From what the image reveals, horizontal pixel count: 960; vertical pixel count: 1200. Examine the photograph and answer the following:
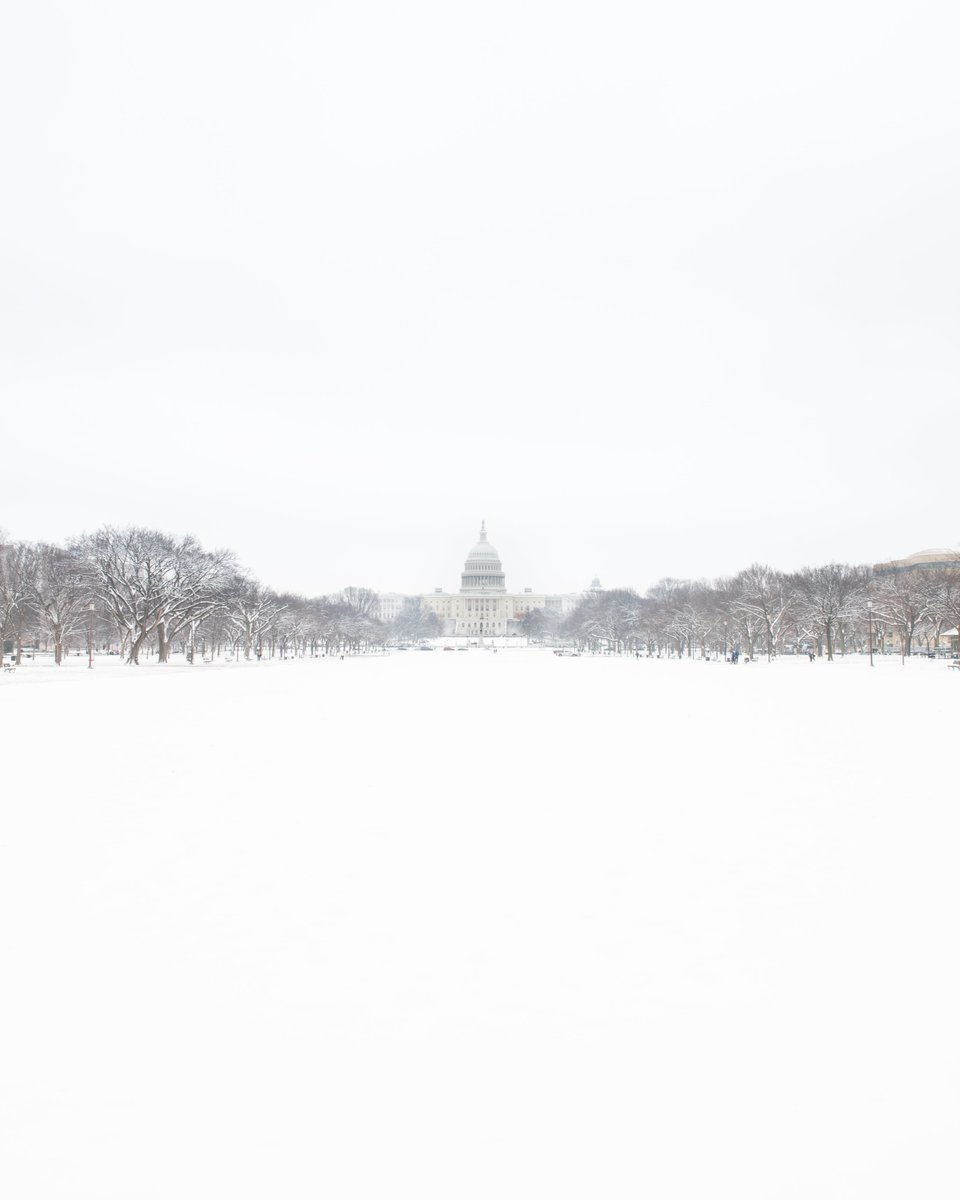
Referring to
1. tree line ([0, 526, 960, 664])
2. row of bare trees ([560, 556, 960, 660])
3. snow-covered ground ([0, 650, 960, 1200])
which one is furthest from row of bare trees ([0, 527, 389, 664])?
snow-covered ground ([0, 650, 960, 1200])

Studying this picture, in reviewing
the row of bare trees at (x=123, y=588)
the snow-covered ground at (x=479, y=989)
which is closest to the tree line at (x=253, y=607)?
the row of bare trees at (x=123, y=588)

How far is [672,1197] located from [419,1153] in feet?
3.73

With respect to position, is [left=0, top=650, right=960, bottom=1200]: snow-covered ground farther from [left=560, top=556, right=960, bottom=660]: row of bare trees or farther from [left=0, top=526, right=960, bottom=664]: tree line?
[left=560, top=556, right=960, bottom=660]: row of bare trees

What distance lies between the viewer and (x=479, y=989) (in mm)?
5727

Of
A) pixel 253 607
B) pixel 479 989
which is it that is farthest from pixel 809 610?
pixel 479 989

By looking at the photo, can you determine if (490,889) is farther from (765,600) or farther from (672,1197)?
(765,600)

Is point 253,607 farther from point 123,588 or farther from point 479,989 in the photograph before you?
point 479,989

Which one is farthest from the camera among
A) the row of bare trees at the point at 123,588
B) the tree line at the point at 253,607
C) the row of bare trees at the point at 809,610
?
the row of bare trees at the point at 809,610

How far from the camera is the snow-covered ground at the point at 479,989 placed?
13.7 feet

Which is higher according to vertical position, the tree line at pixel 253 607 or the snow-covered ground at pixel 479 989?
the tree line at pixel 253 607

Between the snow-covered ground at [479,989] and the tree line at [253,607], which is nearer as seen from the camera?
the snow-covered ground at [479,989]

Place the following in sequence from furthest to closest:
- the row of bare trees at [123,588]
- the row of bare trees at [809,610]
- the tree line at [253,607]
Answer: the row of bare trees at [809,610] → the tree line at [253,607] → the row of bare trees at [123,588]

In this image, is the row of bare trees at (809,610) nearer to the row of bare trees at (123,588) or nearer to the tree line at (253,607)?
the tree line at (253,607)

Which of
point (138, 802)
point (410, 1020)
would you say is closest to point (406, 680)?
point (138, 802)
